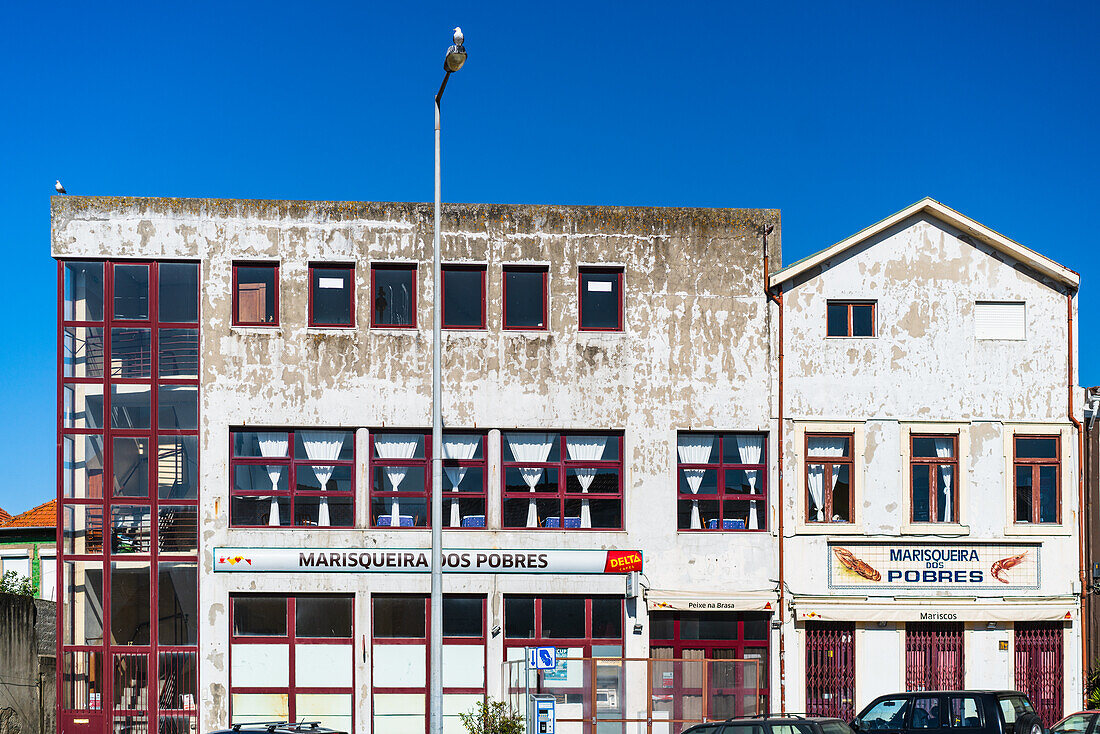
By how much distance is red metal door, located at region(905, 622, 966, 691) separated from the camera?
26688 millimetres

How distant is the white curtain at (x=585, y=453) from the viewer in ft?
88.6

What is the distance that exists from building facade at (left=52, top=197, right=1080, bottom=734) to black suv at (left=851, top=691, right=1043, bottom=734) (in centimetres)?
407

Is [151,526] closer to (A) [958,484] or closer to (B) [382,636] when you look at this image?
(B) [382,636]

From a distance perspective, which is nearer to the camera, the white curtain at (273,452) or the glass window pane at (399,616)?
the glass window pane at (399,616)

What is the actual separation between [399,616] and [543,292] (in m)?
7.79

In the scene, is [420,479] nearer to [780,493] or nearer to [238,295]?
[238,295]

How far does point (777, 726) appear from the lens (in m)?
19.9

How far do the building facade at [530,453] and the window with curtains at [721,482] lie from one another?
7 centimetres

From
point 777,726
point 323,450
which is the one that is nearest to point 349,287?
point 323,450

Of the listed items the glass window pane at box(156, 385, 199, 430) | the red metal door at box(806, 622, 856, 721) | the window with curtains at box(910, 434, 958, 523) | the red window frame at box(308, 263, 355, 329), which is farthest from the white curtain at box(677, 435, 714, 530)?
the glass window pane at box(156, 385, 199, 430)

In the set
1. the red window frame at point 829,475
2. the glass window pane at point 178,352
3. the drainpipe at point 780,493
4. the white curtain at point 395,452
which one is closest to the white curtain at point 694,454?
the drainpipe at point 780,493

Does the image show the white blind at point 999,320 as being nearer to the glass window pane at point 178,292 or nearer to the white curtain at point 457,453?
the white curtain at point 457,453

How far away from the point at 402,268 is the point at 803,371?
926 cm

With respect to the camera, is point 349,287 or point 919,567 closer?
point 919,567
